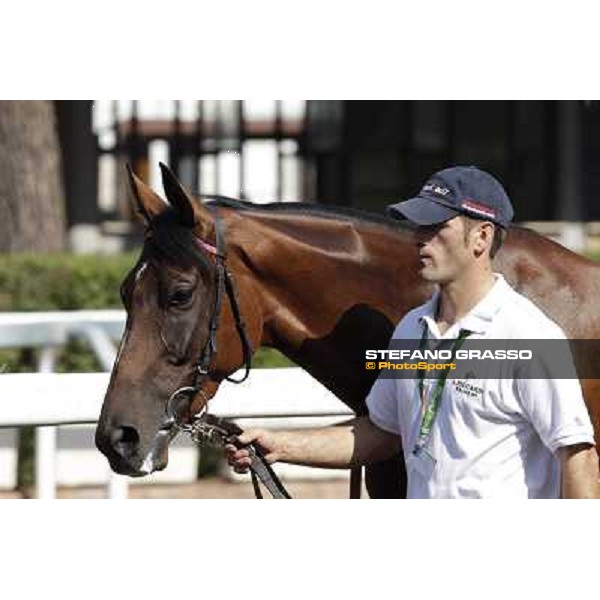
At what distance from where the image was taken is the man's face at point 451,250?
3494 mm

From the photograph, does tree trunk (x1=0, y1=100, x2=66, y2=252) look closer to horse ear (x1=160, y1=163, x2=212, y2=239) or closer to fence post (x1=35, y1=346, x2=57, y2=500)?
fence post (x1=35, y1=346, x2=57, y2=500)

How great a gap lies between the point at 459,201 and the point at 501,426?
482mm

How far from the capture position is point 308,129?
884cm

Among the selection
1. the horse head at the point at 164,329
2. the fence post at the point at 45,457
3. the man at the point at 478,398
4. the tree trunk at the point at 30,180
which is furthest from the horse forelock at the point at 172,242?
the tree trunk at the point at 30,180

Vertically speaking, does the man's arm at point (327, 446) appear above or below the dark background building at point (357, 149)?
below

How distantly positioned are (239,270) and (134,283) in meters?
0.29

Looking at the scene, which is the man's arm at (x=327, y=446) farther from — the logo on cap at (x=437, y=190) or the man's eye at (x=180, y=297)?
the logo on cap at (x=437, y=190)

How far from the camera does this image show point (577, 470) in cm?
331

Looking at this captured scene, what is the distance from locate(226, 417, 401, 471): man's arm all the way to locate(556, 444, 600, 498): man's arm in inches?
20.3

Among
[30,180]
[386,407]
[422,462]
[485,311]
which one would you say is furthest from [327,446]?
[30,180]

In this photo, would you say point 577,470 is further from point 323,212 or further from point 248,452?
point 323,212

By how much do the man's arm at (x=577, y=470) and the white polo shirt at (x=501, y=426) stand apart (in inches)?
1.0

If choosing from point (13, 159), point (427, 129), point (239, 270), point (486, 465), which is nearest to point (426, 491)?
point (486, 465)
